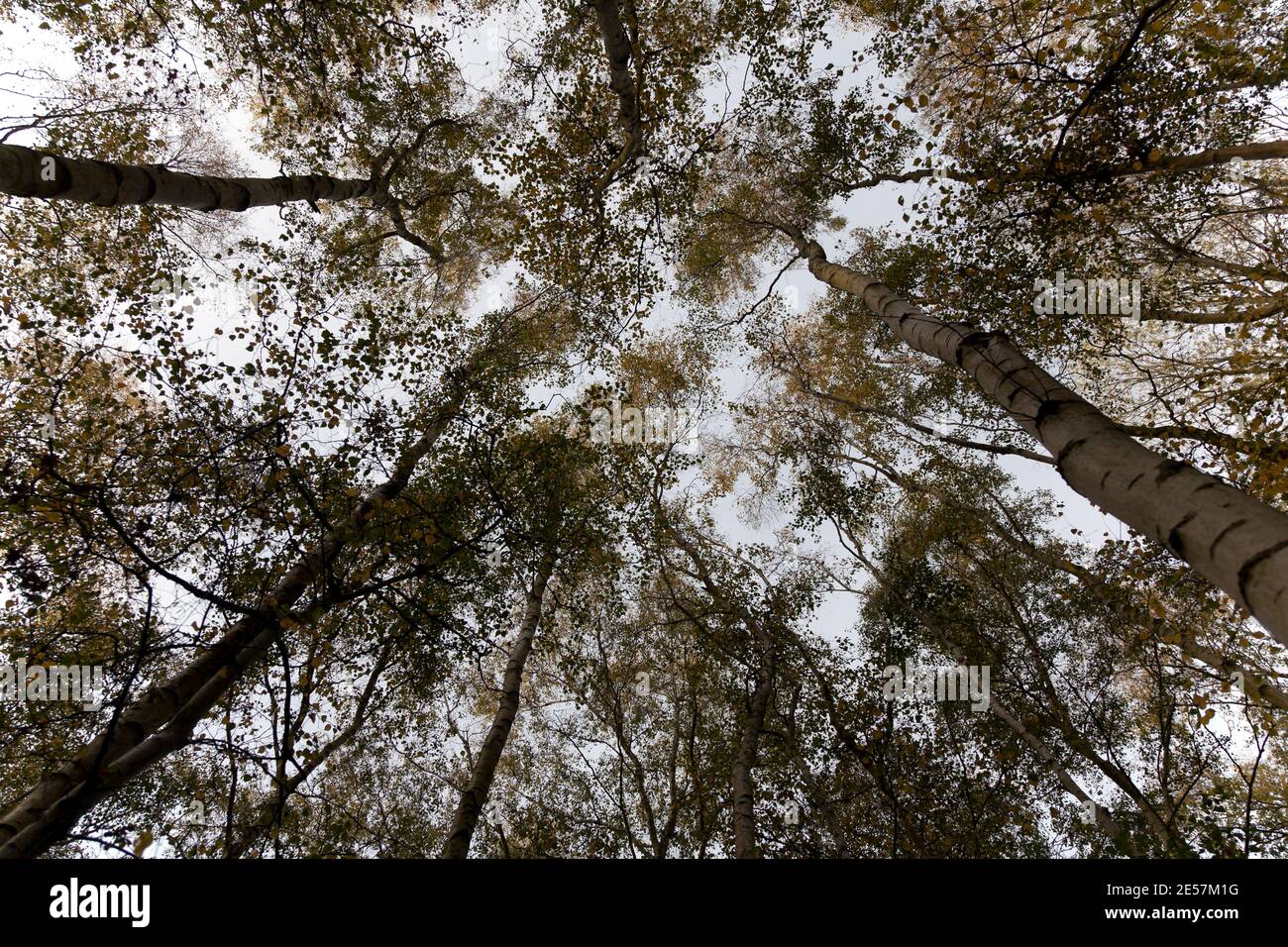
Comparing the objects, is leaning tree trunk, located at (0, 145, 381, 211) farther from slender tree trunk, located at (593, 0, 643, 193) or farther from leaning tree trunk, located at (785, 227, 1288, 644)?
leaning tree trunk, located at (785, 227, 1288, 644)

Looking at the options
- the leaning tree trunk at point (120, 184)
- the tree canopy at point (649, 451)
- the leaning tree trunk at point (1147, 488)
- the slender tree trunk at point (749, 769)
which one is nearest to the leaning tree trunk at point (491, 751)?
the tree canopy at point (649, 451)

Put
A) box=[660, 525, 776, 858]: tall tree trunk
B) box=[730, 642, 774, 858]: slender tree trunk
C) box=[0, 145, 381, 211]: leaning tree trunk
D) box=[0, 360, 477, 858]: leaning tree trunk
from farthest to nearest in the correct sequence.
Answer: box=[660, 525, 776, 858]: tall tree trunk → box=[730, 642, 774, 858]: slender tree trunk → box=[0, 145, 381, 211]: leaning tree trunk → box=[0, 360, 477, 858]: leaning tree trunk

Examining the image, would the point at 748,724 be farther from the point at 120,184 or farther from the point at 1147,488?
the point at 120,184

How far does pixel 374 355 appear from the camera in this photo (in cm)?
695

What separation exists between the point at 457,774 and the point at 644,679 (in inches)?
204

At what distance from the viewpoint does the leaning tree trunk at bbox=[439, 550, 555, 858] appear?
542cm

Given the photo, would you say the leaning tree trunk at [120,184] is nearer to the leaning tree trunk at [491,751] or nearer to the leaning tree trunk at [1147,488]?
the leaning tree trunk at [491,751]

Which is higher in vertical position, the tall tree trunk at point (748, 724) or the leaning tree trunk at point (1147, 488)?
the leaning tree trunk at point (1147, 488)

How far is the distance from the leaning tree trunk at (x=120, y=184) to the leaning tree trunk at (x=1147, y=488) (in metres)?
9.37

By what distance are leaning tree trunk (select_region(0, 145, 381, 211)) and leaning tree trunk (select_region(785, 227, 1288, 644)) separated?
30.7 ft

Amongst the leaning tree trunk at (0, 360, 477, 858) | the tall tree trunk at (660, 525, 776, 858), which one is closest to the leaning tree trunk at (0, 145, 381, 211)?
the leaning tree trunk at (0, 360, 477, 858)

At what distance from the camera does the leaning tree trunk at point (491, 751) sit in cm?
542

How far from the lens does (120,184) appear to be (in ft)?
18.4
